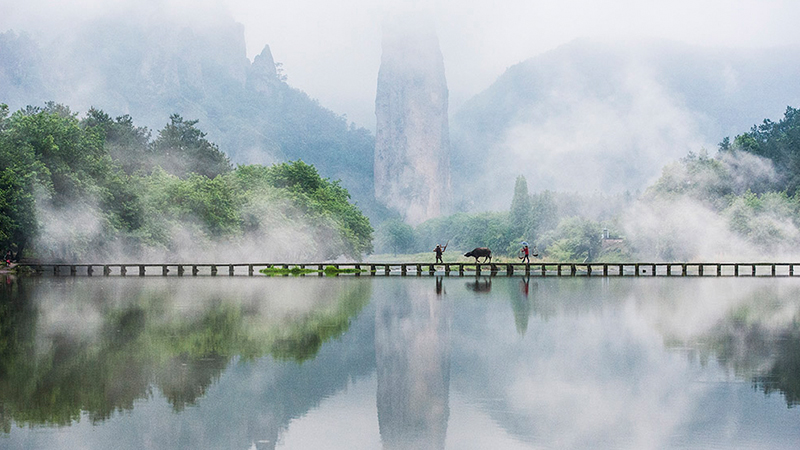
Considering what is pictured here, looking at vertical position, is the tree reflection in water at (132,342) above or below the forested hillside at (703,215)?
below

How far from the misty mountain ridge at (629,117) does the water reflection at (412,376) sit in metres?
147

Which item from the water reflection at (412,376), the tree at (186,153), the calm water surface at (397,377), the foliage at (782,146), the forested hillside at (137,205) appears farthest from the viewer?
the tree at (186,153)

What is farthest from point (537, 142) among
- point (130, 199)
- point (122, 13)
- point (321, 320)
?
point (321, 320)

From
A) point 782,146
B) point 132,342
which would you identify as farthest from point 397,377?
point 782,146

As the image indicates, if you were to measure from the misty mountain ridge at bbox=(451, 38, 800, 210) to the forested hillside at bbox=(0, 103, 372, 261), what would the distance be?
92.8m

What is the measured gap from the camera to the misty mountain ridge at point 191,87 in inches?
6481

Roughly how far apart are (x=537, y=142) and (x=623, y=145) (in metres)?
22.9

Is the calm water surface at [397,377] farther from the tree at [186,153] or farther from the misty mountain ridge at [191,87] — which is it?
the misty mountain ridge at [191,87]

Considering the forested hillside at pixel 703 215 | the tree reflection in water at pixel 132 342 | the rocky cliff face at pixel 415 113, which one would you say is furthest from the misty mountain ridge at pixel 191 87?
the tree reflection in water at pixel 132 342

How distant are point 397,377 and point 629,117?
16903 centimetres

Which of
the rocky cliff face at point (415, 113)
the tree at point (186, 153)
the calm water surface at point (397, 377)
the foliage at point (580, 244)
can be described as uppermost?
the rocky cliff face at point (415, 113)

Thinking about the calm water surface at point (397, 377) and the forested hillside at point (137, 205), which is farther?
the forested hillside at point (137, 205)

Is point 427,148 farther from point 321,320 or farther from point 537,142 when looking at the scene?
point 321,320

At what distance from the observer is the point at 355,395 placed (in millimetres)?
11344
